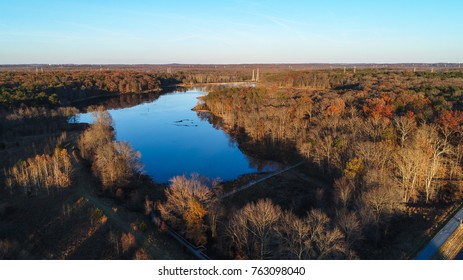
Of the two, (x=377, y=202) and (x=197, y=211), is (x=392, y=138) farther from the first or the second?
(x=197, y=211)

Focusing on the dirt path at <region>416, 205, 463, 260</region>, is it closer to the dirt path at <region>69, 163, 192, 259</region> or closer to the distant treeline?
the dirt path at <region>69, 163, 192, 259</region>

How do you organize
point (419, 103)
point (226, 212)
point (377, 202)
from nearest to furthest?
point (377, 202) < point (226, 212) < point (419, 103)

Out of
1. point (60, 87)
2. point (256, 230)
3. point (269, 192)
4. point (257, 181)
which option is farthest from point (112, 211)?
point (60, 87)

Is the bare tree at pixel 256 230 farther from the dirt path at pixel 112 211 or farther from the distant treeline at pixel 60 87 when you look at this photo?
the distant treeline at pixel 60 87

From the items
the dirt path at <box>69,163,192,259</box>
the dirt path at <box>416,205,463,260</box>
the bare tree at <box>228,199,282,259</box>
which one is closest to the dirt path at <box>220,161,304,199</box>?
the dirt path at <box>69,163,192,259</box>

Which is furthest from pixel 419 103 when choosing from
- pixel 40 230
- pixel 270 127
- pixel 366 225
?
pixel 40 230

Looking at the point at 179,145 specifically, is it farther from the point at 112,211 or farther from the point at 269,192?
the point at 112,211
